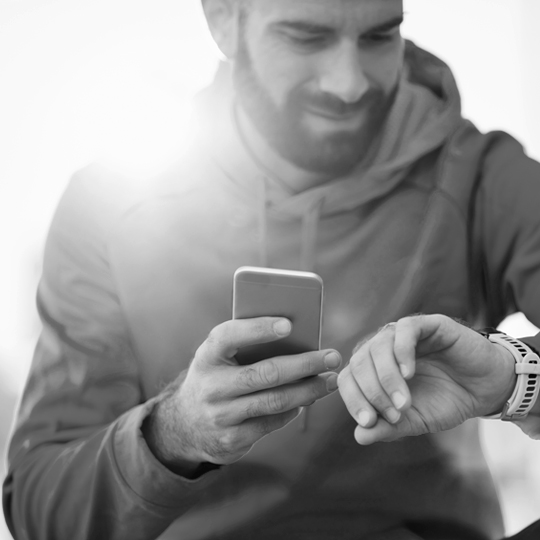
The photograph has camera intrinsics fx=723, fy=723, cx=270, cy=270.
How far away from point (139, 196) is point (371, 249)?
0.37m

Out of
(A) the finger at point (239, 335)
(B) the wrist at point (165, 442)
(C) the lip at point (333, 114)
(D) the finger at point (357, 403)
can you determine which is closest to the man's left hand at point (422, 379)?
(D) the finger at point (357, 403)

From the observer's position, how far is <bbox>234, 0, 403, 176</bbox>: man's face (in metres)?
1.08

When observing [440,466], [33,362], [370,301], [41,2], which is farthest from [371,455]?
[41,2]

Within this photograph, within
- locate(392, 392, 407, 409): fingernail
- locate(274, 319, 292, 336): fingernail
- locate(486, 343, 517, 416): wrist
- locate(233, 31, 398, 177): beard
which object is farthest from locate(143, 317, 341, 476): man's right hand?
locate(233, 31, 398, 177): beard

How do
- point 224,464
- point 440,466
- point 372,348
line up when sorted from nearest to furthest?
point 372,348
point 224,464
point 440,466

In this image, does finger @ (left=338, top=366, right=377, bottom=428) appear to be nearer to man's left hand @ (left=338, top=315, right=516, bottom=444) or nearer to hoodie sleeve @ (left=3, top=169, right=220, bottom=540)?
man's left hand @ (left=338, top=315, right=516, bottom=444)

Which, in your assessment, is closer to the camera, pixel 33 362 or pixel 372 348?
pixel 372 348

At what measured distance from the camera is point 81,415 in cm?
110

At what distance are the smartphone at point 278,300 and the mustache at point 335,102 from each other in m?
0.31

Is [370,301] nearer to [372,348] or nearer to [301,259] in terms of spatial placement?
[301,259]

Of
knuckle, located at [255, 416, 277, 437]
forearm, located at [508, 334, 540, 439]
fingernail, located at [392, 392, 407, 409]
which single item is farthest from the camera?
forearm, located at [508, 334, 540, 439]

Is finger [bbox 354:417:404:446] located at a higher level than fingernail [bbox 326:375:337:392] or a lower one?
lower

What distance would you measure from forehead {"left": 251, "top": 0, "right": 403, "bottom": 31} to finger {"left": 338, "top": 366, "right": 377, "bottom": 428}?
1.75 ft

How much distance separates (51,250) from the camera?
44.8 inches
